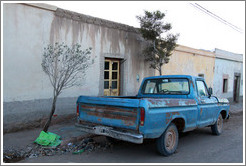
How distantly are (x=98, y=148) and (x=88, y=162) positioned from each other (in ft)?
2.80

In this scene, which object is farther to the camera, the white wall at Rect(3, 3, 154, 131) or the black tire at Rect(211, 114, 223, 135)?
the black tire at Rect(211, 114, 223, 135)

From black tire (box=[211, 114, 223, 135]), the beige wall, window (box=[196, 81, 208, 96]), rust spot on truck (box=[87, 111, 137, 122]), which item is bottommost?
black tire (box=[211, 114, 223, 135])

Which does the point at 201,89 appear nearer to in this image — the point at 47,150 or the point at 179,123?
the point at 179,123

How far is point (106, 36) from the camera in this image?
8.85 meters

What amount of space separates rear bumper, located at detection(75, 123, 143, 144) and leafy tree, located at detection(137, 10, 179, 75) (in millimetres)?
5847

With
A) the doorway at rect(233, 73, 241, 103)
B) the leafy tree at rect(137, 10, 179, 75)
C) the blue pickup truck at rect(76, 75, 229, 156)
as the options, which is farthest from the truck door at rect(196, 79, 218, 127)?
the doorway at rect(233, 73, 241, 103)

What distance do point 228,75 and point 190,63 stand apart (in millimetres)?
5903

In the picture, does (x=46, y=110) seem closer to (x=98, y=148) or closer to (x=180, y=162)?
(x=98, y=148)

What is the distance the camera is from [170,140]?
4852 mm

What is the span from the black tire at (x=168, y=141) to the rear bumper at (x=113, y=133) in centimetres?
74

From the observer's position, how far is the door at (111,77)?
9.16m

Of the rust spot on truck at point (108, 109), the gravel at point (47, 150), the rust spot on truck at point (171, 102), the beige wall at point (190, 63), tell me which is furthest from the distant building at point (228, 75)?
the rust spot on truck at point (108, 109)

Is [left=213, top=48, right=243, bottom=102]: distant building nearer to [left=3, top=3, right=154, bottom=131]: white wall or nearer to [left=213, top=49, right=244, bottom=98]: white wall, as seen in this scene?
[left=213, top=49, right=244, bottom=98]: white wall

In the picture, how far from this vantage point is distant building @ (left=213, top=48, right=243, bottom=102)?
16797mm
